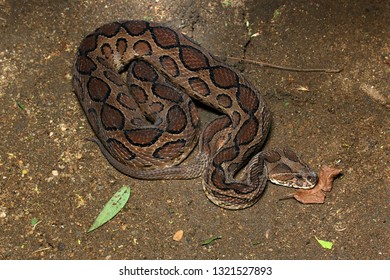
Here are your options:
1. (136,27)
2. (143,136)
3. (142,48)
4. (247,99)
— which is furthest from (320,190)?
(136,27)

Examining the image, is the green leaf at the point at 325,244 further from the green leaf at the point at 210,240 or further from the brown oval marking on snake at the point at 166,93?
the brown oval marking on snake at the point at 166,93

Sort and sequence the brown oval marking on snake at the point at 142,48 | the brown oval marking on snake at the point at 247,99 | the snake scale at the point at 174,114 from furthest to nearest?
the brown oval marking on snake at the point at 142,48, the brown oval marking on snake at the point at 247,99, the snake scale at the point at 174,114

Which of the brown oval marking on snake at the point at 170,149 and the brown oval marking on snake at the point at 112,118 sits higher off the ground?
the brown oval marking on snake at the point at 112,118

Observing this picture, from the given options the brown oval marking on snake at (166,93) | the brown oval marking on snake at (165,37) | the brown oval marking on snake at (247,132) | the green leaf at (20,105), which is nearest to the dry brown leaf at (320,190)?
the brown oval marking on snake at (247,132)

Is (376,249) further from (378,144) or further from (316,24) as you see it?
(316,24)

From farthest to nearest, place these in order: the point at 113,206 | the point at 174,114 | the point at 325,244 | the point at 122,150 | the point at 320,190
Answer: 1. the point at 174,114
2. the point at 122,150
3. the point at 320,190
4. the point at 113,206
5. the point at 325,244

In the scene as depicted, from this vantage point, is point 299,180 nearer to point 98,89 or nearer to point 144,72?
point 144,72
